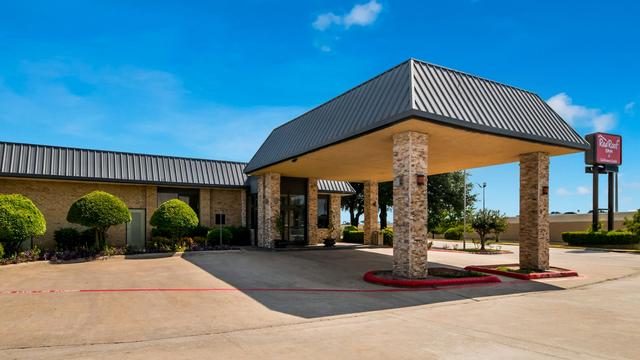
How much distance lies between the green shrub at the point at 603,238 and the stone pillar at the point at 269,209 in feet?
84.7

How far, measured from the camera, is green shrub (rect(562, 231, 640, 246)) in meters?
31.5

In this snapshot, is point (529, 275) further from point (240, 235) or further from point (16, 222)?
point (16, 222)

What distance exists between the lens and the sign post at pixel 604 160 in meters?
34.9

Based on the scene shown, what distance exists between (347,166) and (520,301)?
38.3 ft

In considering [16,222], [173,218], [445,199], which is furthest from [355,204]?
[16,222]

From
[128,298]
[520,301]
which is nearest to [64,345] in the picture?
[128,298]

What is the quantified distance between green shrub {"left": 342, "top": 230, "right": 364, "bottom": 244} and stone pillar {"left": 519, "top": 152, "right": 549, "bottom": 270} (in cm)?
1571

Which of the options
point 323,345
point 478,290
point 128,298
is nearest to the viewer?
point 323,345

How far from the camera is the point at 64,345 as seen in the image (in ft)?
22.2

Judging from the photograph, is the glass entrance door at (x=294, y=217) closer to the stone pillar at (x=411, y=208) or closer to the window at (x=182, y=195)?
the window at (x=182, y=195)

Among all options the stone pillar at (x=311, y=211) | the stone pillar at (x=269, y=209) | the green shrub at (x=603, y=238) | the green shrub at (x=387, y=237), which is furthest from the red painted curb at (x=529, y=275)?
the green shrub at (x=603, y=238)

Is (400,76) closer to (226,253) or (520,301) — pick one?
(520,301)

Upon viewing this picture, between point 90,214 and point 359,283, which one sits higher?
point 90,214

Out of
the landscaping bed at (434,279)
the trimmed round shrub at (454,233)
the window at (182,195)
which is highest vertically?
the window at (182,195)
